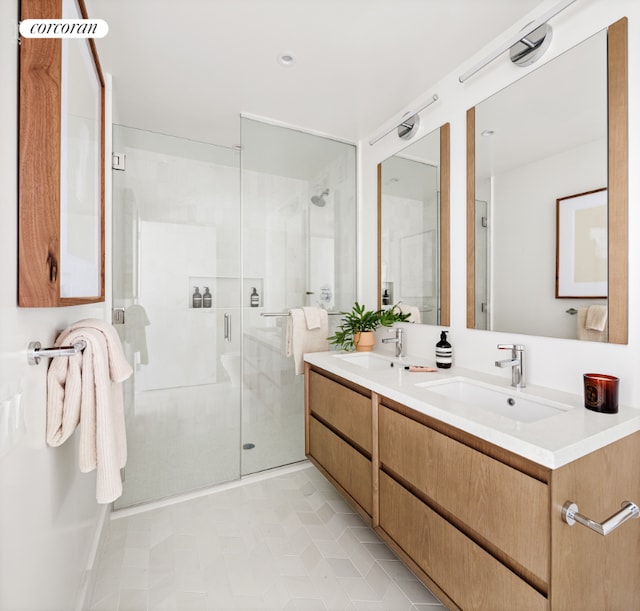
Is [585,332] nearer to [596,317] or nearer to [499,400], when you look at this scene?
[596,317]

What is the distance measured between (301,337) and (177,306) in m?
0.85

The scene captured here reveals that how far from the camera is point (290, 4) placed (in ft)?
4.53

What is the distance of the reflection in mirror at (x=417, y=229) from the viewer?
1.88 meters

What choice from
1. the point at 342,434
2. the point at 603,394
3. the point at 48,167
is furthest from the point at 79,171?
the point at 603,394

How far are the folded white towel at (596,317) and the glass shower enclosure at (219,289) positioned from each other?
1.51 meters

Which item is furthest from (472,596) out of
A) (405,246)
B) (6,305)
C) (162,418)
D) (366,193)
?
(366,193)

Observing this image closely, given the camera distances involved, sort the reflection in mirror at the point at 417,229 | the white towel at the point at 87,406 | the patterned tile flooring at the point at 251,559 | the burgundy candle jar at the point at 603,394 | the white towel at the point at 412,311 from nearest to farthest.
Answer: the white towel at the point at 87,406 < the burgundy candle jar at the point at 603,394 < the patterned tile flooring at the point at 251,559 < the reflection in mirror at the point at 417,229 < the white towel at the point at 412,311

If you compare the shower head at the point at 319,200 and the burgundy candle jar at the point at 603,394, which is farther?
the shower head at the point at 319,200

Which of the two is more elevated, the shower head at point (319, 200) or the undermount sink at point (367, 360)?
the shower head at point (319, 200)

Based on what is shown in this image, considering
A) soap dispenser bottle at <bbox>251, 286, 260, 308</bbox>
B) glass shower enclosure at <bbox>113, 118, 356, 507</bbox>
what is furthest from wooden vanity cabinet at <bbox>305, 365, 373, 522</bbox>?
soap dispenser bottle at <bbox>251, 286, 260, 308</bbox>

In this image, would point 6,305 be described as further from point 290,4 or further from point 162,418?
point 162,418

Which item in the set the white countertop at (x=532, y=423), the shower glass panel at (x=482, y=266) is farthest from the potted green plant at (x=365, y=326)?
the white countertop at (x=532, y=423)

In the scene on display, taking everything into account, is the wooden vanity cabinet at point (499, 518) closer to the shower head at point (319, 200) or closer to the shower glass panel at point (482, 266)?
the shower glass panel at point (482, 266)

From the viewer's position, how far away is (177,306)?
2.32 meters
